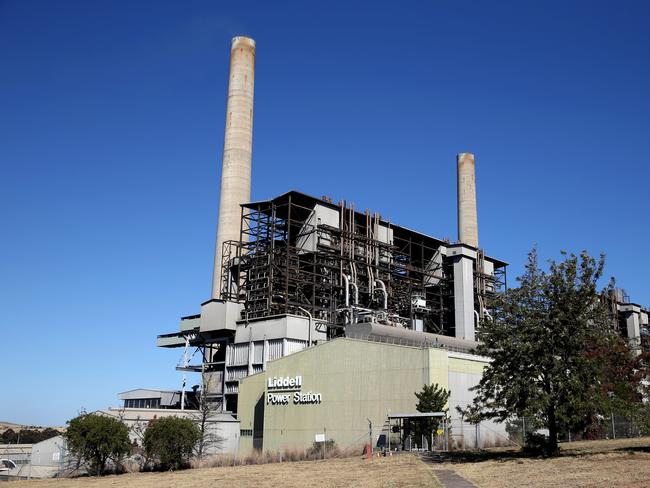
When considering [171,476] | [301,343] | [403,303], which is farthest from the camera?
[403,303]

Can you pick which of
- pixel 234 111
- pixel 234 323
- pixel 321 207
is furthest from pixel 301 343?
pixel 234 111

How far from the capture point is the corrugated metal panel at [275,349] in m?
67.1

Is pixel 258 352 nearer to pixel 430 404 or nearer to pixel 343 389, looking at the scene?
pixel 343 389

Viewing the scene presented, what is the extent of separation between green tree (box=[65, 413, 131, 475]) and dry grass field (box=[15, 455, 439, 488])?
7.75 feet

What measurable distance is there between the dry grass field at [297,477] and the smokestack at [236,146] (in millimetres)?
46426

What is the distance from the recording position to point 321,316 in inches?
2906

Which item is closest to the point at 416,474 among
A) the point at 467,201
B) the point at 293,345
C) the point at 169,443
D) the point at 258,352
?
the point at 169,443

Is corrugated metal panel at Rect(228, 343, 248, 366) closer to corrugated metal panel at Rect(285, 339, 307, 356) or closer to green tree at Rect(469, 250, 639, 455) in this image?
corrugated metal panel at Rect(285, 339, 307, 356)

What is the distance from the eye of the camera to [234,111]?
286 feet

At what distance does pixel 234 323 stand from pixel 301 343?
9.31 meters

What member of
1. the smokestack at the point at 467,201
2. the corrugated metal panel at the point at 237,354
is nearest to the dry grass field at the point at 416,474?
the corrugated metal panel at the point at 237,354

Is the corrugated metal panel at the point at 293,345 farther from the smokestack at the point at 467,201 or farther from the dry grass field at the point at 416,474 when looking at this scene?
the smokestack at the point at 467,201

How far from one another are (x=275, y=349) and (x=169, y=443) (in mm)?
25585

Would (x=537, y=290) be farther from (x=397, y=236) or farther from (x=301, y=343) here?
(x=397, y=236)
